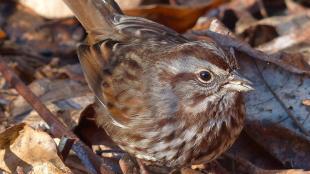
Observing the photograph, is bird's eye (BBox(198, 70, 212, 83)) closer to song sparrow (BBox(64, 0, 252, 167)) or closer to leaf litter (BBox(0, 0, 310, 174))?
song sparrow (BBox(64, 0, 252, 167))

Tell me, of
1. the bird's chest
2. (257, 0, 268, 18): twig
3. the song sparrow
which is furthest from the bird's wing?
(257, 0, 268, 18): twig

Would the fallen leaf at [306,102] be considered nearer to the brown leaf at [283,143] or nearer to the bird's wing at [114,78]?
the brown leaf at [283,143]

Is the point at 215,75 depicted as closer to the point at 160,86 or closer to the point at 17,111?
the point at 160,86

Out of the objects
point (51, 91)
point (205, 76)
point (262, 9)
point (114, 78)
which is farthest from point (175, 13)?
point (205, 76)

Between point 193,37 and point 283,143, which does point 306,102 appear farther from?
point 193,37

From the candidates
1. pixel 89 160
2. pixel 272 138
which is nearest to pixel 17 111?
pixel 89 160

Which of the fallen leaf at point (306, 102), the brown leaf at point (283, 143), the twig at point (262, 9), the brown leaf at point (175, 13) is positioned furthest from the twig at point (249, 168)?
the twig at point (262, 9)

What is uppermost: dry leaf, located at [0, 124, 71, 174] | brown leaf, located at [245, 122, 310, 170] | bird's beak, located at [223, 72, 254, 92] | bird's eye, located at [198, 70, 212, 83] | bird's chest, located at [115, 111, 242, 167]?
dry leaf, located at [0, 124, 71, 174]
